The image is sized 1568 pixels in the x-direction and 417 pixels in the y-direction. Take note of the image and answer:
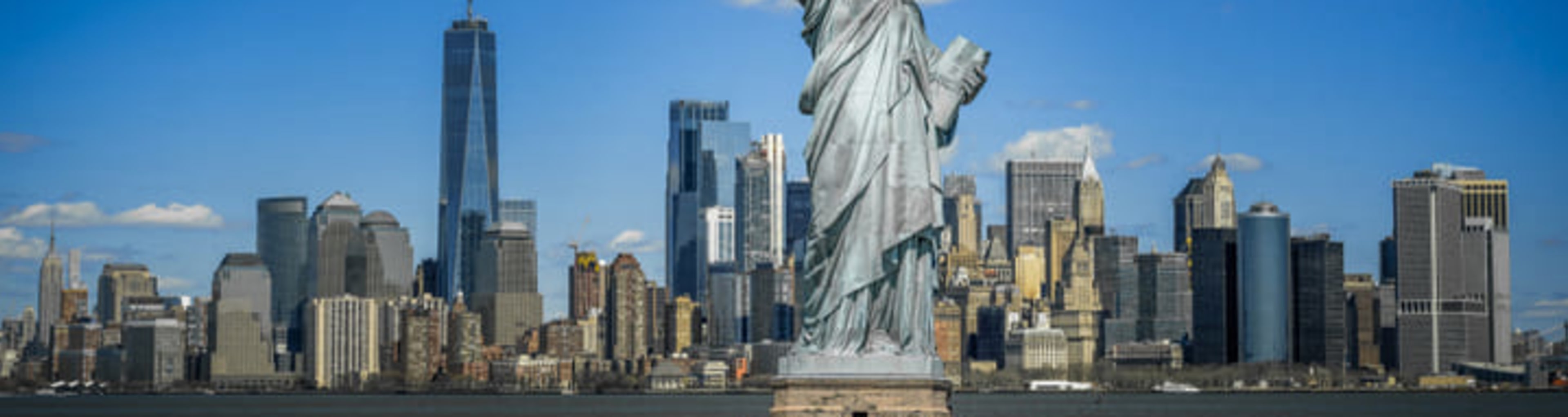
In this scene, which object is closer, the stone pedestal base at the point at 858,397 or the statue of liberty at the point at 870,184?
the stone pedestal base at the point at 858,397

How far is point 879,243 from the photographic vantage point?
4831 centimetres

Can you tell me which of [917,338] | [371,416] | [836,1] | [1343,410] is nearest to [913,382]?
[917,338]

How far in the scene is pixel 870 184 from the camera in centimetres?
4825

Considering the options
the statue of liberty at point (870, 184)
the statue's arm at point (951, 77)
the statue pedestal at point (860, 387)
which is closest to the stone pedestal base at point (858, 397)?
the statue pedestal at point (860, 387)

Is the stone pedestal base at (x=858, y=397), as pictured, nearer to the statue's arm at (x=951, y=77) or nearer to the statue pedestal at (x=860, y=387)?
the statue pedestal at (x=860, y=387)

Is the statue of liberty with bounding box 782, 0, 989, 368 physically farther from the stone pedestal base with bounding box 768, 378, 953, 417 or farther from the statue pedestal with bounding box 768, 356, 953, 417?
the stone pedestal base with bounding box 768, 378, 953, 417

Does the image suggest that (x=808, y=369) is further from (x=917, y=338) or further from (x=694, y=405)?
(x=694, y=405)

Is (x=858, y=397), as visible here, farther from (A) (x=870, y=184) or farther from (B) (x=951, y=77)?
(B) (x=951, y=77)

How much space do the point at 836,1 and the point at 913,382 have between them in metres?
8.02

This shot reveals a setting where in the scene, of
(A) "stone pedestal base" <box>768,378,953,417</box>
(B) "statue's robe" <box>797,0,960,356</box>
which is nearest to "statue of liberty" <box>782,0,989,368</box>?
(B) "statue's robe" <box>797,0,960,356</box>

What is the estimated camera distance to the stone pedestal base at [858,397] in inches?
1861

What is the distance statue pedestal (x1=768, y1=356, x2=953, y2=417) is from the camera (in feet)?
155

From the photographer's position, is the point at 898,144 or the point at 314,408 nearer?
the point at 898,144

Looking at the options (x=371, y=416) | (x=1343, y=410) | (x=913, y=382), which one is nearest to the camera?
(x=913, y=382)
